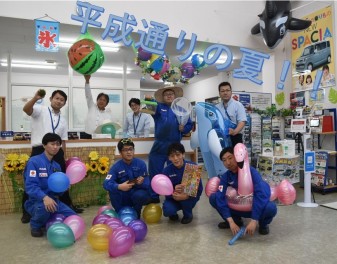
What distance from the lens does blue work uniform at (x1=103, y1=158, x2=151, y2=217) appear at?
2.97m

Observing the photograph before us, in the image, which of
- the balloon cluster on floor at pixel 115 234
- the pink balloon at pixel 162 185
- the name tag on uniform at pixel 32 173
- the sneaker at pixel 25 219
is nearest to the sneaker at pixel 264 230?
the pink balloon at pixel 162 185

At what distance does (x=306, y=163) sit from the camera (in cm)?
374

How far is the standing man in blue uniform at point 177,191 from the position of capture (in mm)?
2930

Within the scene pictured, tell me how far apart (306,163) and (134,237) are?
7.90 ft

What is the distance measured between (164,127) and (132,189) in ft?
3.18

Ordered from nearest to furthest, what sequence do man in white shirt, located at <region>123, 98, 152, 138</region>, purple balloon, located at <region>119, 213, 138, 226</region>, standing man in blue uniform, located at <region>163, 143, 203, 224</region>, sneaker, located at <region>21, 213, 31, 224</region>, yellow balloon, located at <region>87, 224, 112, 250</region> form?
yellow balloon, located at <region>87, 224, 112, 250</region> < purple balloon, located at <region>119, 213, 138, 226</region> < standing man in blue uniform, located at <region>163, 143, 203, 224</region> < sneaker, located at <region>21, 213, 31, 224</region> < man in white shirt, located at <region>123, 98, 152, 138</region>

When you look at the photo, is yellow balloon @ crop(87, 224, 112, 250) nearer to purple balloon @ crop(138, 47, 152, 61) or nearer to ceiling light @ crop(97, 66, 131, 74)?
purple balloon @ crop(138, 47, 152, 61)

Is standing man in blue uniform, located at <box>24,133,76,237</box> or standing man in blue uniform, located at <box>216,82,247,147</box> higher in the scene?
standing man in blue uniform, located at <box>216,82,247,147</box>

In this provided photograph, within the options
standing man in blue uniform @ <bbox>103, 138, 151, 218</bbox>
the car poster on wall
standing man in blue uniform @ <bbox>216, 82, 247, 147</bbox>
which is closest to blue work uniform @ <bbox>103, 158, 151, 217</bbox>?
standing man in blue uniform @ <bbox>103, 138, 151, 218</bbox>

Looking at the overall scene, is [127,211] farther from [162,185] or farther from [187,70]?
[187,70]

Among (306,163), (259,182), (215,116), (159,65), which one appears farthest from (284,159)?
(159,65)

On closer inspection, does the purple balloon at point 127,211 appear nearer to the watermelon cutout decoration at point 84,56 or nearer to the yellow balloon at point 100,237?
the yellow balloon at point 100,237

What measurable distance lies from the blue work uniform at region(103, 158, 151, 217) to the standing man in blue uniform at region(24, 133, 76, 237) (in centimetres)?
47

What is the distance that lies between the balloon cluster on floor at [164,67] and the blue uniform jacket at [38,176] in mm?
2002
